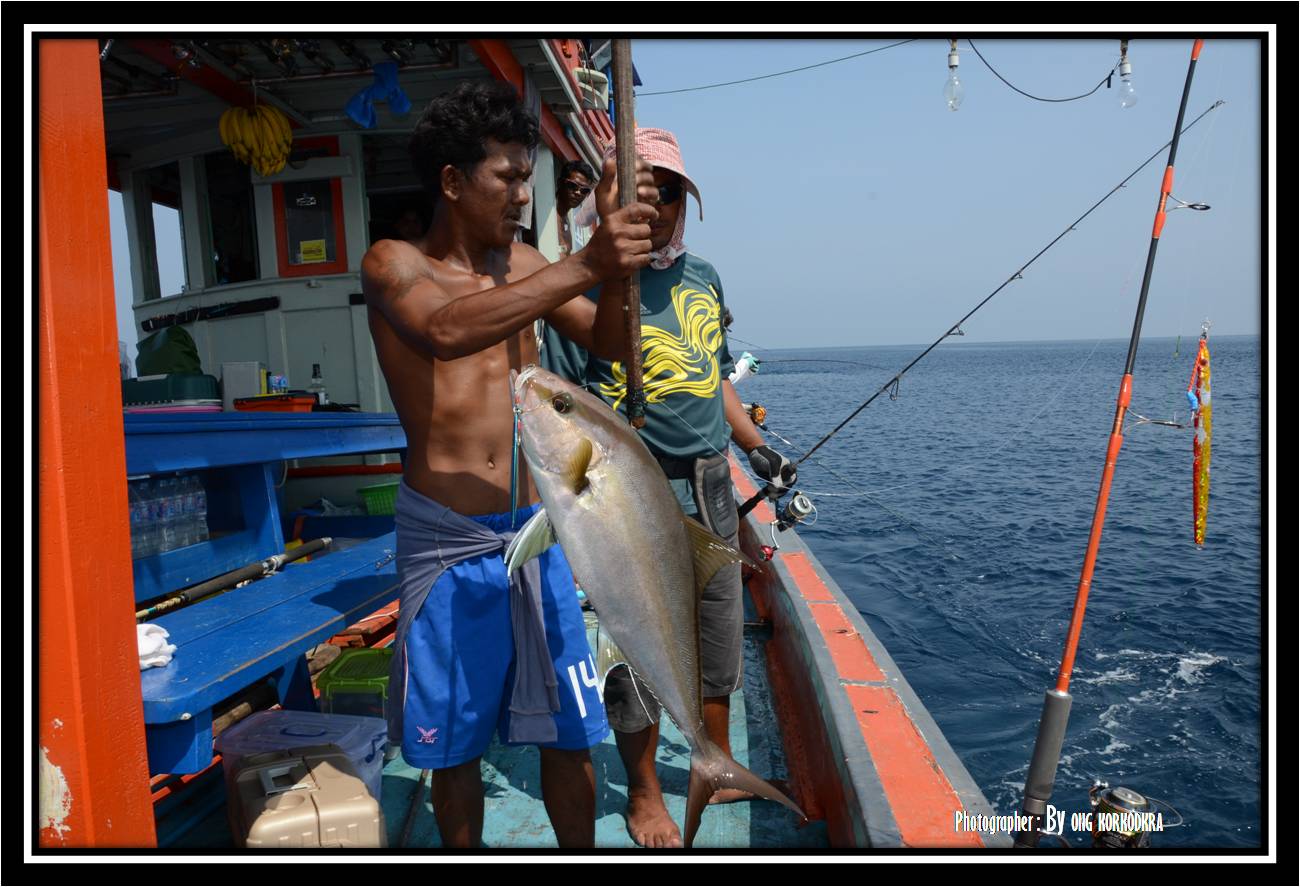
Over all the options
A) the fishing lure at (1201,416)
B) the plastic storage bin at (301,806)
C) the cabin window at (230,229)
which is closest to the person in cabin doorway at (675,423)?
the plastic storage bin at (301,806)

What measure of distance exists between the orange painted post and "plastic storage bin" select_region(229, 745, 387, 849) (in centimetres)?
55

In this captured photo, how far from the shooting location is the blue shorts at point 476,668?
7.93ft

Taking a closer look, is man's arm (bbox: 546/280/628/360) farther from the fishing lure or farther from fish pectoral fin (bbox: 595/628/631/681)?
the fishing lure

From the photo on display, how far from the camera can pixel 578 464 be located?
1972 mm

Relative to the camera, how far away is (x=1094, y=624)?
9.53 metres

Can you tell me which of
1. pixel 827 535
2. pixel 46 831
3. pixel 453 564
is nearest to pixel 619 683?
pixel 453 564

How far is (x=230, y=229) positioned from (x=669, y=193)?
6.14m

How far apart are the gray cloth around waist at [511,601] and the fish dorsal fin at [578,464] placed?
0.62 meters

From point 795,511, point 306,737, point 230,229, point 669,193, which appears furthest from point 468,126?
point 230,229

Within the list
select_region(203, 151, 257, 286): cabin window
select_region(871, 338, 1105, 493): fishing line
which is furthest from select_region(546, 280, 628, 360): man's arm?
select_region(871, 338, 1105, 493): fishing line

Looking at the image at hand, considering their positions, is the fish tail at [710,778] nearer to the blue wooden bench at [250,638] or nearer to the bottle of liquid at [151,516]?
the blue wooden bench at [250,638]
